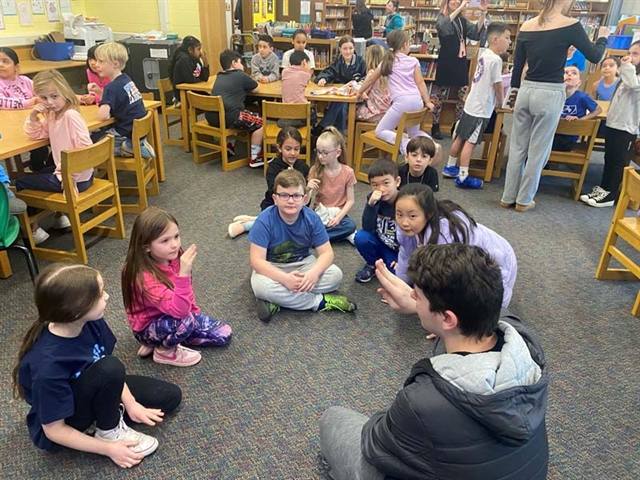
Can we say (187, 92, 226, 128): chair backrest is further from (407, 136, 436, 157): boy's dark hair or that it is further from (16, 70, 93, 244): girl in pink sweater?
(407, 136, 436, 157): boy's dark hair

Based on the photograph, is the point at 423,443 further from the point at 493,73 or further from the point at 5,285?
the point at 493,73

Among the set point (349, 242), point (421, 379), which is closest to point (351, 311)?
point (349, 242)

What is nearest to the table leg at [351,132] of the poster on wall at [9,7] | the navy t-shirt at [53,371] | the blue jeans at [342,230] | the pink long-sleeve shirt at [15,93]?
the blue jeans at [342,230]

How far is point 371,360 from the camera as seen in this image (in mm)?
2092

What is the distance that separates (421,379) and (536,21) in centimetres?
315

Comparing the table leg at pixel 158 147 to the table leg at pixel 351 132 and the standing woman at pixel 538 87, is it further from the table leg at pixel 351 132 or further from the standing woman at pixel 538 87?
the standing woman at pixel 538 87

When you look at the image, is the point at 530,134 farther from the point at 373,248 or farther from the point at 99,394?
the point at 99,394

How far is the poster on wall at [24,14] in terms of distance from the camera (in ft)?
18.0

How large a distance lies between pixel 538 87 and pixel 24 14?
5.63m

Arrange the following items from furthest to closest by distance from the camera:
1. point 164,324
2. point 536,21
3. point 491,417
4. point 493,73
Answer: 1. point 493,73
2. point 536,21
3. point 164,324
4. point 491,417

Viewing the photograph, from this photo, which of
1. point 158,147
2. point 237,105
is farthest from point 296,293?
point 237,105

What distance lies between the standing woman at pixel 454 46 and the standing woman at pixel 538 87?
5.56ft

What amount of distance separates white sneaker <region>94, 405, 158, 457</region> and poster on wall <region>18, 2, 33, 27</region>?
569 cm

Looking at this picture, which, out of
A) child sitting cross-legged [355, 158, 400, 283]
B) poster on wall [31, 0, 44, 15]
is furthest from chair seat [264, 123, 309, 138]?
poster on wall [31, 0, 44, 15]
